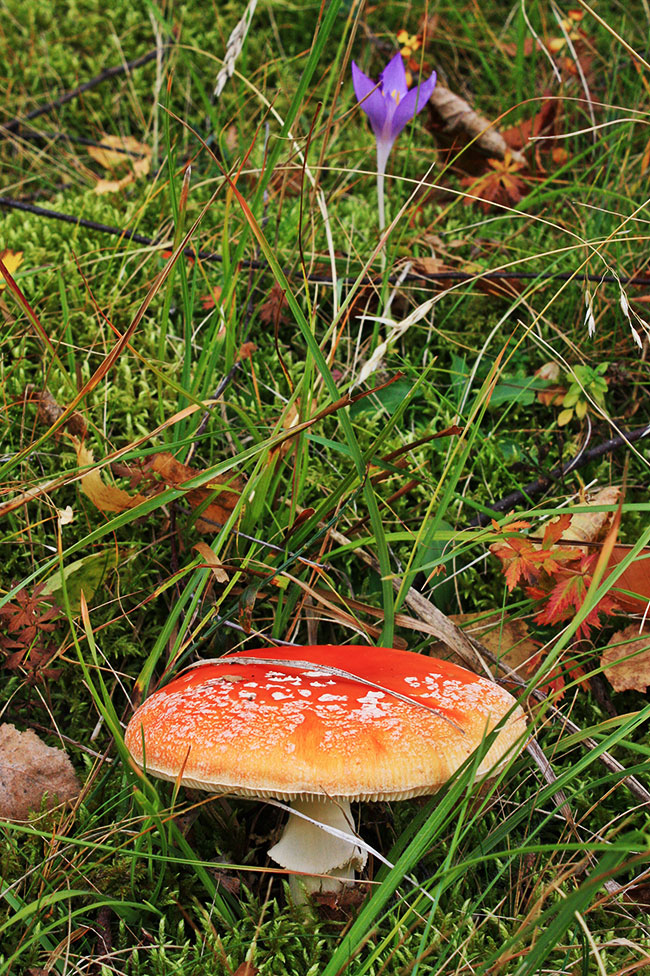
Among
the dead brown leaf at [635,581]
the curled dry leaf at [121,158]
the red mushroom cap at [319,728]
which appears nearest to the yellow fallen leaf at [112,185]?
the curled dry leaf at [121,158]

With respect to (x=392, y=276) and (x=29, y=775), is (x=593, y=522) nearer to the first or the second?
(x=392, y=276)

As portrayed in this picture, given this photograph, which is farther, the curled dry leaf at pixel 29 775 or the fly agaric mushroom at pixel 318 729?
the curled dry leaf at pixel 29 775

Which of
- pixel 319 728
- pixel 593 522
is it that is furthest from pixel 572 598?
pixel 319 728

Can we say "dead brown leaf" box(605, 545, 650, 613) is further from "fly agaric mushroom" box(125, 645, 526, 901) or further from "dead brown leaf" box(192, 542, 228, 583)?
"dead brown leaf" box(192, 542, 228, 583)

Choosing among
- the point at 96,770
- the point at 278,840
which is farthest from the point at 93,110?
the point at 278,840

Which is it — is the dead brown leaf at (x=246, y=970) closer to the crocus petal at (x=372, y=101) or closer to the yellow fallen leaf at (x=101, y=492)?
the yellow fallen leaf at (x=101, y=492)

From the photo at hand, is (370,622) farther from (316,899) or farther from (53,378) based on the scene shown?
(53,378)

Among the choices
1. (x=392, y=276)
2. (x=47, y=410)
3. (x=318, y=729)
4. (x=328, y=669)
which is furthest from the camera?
(x=392, y=276)
